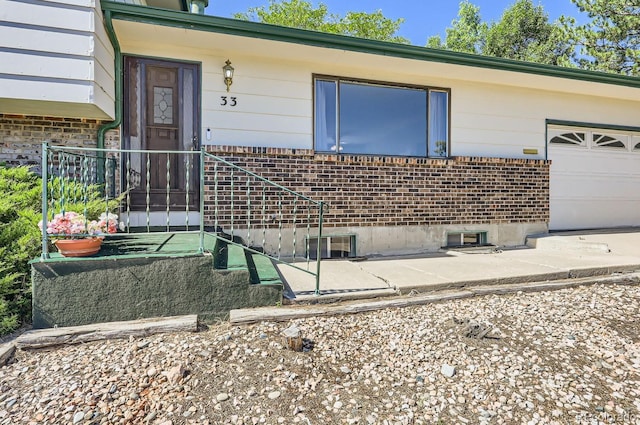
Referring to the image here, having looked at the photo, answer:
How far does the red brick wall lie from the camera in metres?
4.98

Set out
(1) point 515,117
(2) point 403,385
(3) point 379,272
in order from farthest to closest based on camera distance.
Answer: (1) point 515,117, (3) point 379,272, (2) point 403,385

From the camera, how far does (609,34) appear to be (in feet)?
36.2

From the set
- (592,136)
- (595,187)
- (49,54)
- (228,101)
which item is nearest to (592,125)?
(592,136)

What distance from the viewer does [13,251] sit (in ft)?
9.59

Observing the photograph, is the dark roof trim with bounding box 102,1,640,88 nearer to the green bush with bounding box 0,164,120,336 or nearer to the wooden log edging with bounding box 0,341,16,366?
the green bush with bounding box 0,164,120,336

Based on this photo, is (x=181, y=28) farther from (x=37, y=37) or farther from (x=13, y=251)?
(x=13, y=251)

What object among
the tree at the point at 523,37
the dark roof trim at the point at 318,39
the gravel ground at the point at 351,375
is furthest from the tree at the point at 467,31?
the gravel ground at the point at 351,375

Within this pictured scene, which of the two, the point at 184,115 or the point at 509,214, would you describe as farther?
the point at 509,214

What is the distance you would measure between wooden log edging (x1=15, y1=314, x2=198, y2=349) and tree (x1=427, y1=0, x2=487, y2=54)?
2265 centimetres

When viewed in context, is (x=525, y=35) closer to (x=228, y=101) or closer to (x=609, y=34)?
(x=609, y=34)

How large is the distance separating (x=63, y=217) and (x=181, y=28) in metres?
2.67

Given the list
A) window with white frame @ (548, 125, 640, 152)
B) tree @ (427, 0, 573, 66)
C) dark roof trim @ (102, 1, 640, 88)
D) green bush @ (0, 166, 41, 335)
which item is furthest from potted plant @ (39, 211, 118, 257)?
tree @ (427, 0, 573, 66)

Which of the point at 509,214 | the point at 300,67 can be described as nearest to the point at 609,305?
the point at 509,214

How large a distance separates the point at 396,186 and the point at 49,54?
4.51m
